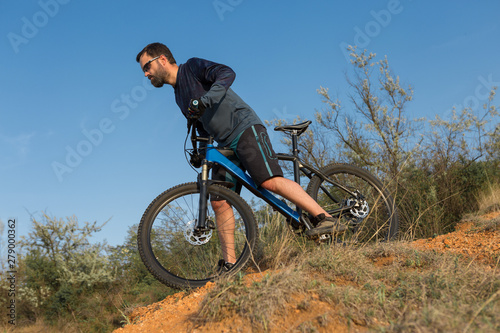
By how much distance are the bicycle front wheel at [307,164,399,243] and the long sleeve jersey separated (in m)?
1.14

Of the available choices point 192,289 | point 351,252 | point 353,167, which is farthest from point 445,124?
point 192,289

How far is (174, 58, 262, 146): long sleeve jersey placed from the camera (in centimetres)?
374

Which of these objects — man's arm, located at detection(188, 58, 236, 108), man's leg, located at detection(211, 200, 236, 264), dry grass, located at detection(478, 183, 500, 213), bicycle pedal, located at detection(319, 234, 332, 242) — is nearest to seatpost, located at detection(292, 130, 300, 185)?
bicycle pedal, located at detection(319, 234, 332, 242)

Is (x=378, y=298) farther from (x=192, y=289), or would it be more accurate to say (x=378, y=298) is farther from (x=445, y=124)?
(x=445, y=124)

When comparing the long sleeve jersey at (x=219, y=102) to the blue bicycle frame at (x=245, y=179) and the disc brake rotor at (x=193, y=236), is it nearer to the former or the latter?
the blue bicycle frame at (x=245, y=179)

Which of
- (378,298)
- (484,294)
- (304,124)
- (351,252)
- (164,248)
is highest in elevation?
(304,124)

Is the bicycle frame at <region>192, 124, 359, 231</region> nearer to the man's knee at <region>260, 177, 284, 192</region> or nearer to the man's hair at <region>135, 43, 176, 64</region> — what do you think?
the man's knee at <region>260, 177, 284, 192</region>

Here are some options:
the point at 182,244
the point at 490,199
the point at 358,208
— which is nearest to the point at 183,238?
the point at 182,244

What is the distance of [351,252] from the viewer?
3211mm

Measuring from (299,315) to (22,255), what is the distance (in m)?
8.79

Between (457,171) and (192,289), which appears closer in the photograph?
(192,289)

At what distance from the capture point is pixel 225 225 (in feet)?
12.4

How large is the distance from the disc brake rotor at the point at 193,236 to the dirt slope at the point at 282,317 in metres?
0.41

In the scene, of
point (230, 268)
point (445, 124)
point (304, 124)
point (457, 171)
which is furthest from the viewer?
point (445, 124)
